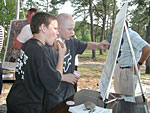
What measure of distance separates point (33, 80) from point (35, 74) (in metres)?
0.06

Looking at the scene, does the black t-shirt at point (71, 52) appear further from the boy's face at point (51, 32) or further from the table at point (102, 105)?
the boy's face at point (51, 32)

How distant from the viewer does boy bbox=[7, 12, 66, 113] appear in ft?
3.87

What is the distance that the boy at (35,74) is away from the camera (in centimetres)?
118

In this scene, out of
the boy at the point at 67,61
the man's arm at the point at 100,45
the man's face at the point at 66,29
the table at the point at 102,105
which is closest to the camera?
the table at the point at 102,105

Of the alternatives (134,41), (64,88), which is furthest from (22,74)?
(134,41)

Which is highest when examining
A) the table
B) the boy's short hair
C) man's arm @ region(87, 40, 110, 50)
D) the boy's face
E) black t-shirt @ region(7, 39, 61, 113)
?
the boy's short hair

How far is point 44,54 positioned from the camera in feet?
3.88

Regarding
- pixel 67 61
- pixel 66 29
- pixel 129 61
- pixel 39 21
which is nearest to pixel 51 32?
pixel 39 21

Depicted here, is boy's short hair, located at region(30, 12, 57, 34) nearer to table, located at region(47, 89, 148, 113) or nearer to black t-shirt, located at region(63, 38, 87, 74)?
black t-shirt, located at region(63, 38, 87, 74)

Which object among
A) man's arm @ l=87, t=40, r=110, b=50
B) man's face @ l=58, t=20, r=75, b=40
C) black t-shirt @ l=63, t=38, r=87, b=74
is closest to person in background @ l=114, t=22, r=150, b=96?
man's arm @ l=87, t=40, r=110, b=50

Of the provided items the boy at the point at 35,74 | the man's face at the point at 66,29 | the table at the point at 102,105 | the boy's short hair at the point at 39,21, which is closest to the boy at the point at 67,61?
the man's face at the point at 66,29

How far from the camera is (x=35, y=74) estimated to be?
1.21m

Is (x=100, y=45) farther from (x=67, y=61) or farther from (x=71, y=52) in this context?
(x=67, y=61)

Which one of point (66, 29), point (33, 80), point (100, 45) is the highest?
point (66, 29)
